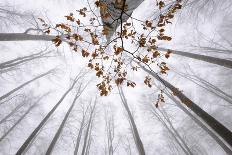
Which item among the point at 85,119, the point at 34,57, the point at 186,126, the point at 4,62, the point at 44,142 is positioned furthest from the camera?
the point at 44,142

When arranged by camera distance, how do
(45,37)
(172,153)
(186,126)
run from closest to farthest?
(45,37) → (186,126) → (172,153)

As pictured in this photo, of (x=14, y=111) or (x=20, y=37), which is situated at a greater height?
(x=20, y=37)

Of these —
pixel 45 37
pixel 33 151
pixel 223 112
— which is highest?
pixel 45 37

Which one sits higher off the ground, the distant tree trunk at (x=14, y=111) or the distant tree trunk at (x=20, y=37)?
the distant tree trunk at (x=20, y=37)

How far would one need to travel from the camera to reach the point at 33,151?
80.1 ft

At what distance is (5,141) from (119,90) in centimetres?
1288

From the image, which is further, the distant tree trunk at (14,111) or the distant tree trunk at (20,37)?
the distant tree trunk at (14,111)

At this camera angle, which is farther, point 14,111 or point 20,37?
point 14,111

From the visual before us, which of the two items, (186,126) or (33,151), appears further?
(33,151)

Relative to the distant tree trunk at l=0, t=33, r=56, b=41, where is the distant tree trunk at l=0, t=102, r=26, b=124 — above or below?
below

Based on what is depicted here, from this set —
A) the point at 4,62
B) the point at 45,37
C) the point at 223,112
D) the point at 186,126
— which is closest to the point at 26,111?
the point at 4,62

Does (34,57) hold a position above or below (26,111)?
above

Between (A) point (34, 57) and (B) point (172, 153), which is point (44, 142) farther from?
(B) point (172, 153)

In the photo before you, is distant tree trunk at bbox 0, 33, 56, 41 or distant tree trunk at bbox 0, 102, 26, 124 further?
distant tree trunk at bbox 0, 102, 26, 124
